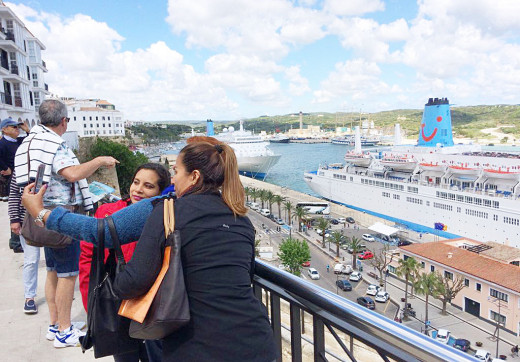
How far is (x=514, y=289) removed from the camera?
15578 millimetres

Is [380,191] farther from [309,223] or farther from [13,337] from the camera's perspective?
[13,337]

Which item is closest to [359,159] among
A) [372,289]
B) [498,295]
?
[372,289]

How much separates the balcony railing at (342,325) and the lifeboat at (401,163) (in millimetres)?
31760

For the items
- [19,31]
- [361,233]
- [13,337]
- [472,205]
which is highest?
[19,31]

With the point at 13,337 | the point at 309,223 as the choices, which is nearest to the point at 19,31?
the point at 13,337

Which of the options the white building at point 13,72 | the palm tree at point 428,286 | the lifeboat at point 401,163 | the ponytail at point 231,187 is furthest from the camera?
the lifeboat at point 401,163

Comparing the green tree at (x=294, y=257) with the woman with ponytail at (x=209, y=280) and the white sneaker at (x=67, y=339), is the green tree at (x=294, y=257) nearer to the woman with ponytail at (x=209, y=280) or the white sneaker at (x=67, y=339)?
the white sneaker at (x=67, y=339)

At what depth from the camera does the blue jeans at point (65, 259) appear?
274 centimetres

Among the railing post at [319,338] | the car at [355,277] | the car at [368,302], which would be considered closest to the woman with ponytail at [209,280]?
the railing post at [319,338]

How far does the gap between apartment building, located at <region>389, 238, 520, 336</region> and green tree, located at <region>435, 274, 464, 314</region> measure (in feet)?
0.49

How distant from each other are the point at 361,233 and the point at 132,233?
3061 centimetres

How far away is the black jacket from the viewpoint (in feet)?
4.63

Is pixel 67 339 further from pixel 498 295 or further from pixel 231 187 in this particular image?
pixel 498 295

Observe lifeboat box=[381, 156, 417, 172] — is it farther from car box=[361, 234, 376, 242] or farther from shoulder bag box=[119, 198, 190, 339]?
shoulder bag box=[119, 198, 190, 339]
